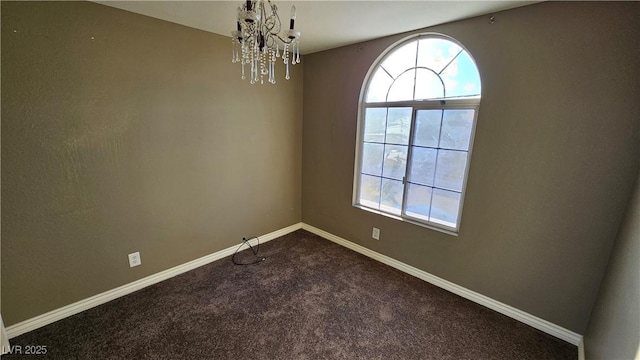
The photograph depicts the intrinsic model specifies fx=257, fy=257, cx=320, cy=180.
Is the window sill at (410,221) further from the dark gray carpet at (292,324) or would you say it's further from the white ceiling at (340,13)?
the white ceiling at (340,13)

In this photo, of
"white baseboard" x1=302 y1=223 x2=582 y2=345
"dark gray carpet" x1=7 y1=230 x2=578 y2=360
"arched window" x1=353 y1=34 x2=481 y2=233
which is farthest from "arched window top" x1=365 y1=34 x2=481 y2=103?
"dark gray carpet" x1=7 y1=230 x2=578 y2=360

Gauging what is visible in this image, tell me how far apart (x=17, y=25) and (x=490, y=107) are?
10.3 feet

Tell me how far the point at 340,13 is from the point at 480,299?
252 centimetres

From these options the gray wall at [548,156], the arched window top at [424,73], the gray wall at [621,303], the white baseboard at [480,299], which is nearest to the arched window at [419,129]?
the arched window top at [424,73]

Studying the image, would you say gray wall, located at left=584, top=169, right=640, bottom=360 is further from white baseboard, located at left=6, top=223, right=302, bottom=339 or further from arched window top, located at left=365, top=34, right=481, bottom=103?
white baseboard, located at left=6, top=223, right=302, bottom=339

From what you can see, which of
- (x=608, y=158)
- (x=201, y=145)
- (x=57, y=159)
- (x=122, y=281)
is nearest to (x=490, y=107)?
(x=608, y=158)

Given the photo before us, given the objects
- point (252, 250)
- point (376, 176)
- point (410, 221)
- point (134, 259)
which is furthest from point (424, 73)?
point (134, 259)

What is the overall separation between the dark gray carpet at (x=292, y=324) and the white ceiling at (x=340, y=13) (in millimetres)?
2230

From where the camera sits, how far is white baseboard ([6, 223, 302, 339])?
1758 mm

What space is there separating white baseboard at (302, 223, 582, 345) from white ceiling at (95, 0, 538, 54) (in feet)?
7.12

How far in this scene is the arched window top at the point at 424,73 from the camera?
207cm

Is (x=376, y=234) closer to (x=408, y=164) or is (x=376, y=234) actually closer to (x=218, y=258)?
(x=408, y=164)

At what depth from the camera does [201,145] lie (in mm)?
2430

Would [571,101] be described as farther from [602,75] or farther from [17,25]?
[17,25]
